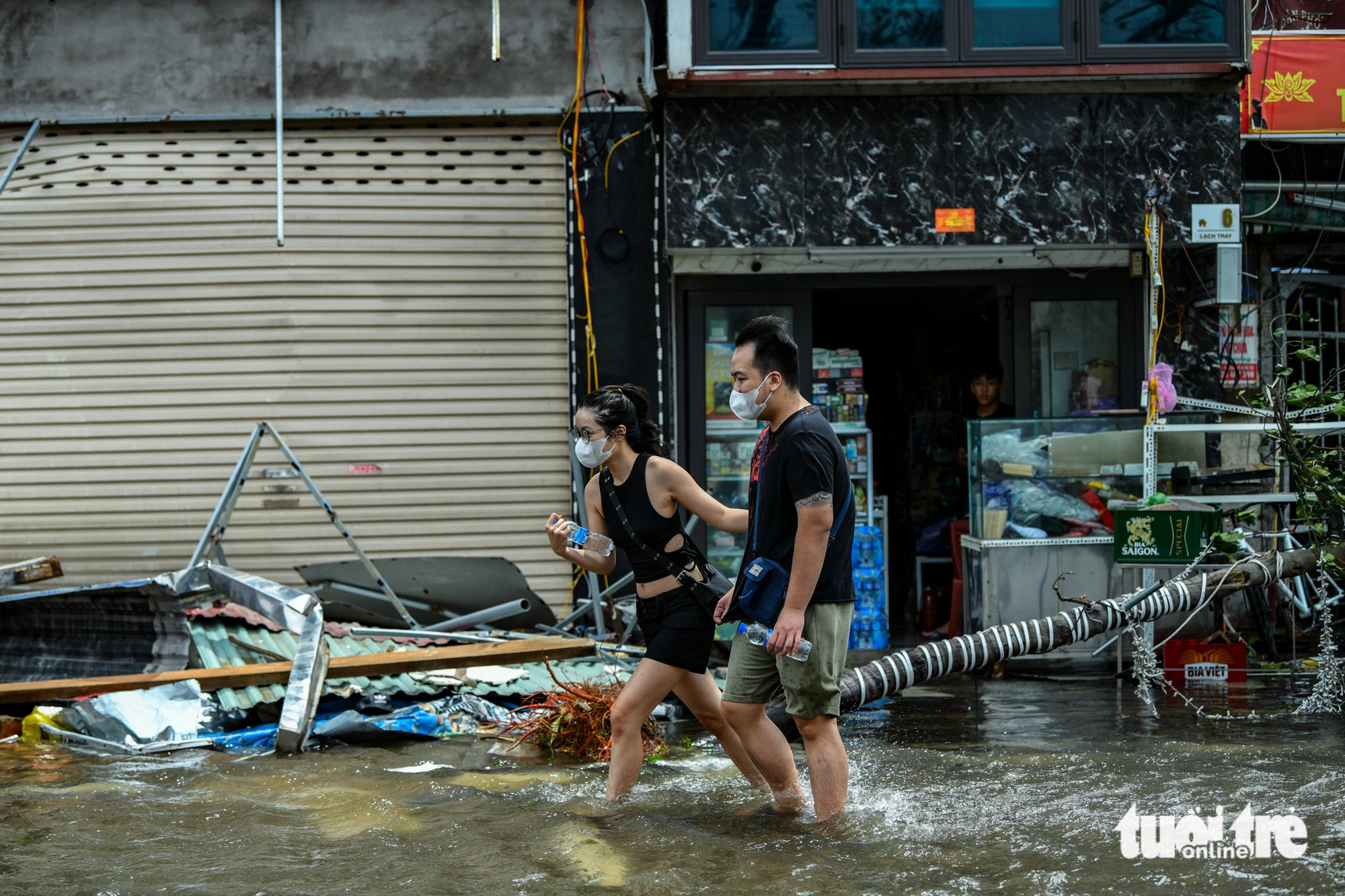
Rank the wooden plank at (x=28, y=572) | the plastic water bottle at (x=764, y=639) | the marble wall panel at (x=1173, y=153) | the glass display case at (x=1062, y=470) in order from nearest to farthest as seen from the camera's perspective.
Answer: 1. the plastic water bottle at (x=764, y=639)
2. the wooden plank at (x=28, y=572)
3. the glass display case at (x=1062, y=470)
4. the marble wall panel at (x=1173, y=153)

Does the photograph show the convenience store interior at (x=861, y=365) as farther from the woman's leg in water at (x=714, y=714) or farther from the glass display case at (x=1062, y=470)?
the woman's leg in water at (x=714, y=714)

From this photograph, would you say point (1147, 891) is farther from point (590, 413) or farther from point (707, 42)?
point (707, 42)

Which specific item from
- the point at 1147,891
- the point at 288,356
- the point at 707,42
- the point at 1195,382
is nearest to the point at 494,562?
the point at 288,356

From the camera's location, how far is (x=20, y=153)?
9109mm

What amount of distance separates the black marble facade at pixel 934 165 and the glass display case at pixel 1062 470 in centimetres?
150

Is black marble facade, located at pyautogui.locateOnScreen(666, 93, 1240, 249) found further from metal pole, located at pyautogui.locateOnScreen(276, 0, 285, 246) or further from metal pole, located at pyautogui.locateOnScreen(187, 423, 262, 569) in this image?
metal pole, located at pyautogui.locateOnScreen(187, 423, 262, 569)

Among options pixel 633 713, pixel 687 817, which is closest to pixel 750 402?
pixel 633 713

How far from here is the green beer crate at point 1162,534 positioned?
730 cm

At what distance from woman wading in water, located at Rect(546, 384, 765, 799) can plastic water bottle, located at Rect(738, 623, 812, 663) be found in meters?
0.35

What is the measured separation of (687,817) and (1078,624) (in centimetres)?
323

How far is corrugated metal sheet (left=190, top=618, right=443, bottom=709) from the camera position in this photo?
21.9 ft

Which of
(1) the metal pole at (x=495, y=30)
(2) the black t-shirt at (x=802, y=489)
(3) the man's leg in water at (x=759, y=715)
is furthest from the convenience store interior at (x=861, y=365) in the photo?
(2) the black t-shirt at (x=802, y=489)

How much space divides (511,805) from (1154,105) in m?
7.16

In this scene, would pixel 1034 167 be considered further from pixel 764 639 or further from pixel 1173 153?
pixel 764 639
